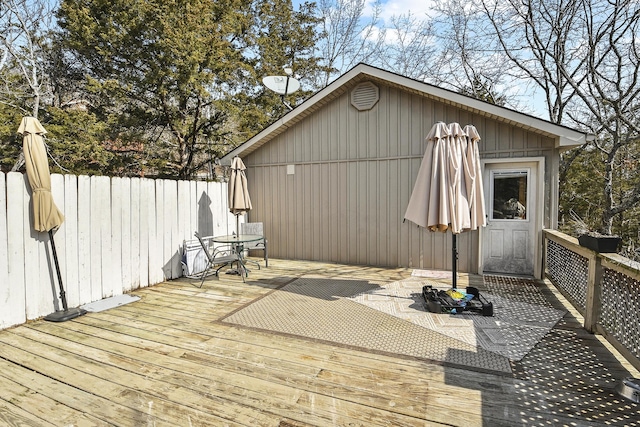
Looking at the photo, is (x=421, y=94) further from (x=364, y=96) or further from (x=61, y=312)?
(x=61, y=312)

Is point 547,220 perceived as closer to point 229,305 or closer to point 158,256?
point 229,305

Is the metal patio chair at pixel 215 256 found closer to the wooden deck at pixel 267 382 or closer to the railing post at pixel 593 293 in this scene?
the wooden deck at pixel 267 382

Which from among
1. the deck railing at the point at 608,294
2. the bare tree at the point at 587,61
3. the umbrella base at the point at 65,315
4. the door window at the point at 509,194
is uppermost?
the bare tree at the point at 587,61

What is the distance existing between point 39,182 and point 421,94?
580 centimetres

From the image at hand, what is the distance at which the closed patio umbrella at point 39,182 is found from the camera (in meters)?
3.57

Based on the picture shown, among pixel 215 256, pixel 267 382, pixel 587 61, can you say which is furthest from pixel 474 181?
pixel 587 61

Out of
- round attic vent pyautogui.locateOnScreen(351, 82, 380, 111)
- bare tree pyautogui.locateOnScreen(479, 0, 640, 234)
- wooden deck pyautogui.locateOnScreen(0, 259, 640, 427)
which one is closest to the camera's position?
wooden deck pyautogui.locateOnScreen(0, 259, 640, 427)

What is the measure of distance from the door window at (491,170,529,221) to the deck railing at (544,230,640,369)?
130cm

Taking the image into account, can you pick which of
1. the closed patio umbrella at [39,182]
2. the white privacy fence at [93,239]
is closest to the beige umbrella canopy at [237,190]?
the white privacy fence at [93,239]

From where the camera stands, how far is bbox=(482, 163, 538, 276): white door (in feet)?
18.8

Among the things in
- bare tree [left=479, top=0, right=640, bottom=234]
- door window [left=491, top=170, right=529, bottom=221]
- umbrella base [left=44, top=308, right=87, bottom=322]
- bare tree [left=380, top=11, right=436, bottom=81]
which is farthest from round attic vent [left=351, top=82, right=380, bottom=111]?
bare tree [left=380, top=11, right=436, bottom=81]

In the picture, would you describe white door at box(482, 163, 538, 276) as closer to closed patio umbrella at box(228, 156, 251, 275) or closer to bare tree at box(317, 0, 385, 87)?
closed patio umbrella at box(228, 156, 251, 275)

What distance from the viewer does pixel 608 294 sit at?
10.7 ft

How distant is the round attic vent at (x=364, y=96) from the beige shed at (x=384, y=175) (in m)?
0.02
